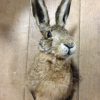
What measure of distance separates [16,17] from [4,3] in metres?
0.07

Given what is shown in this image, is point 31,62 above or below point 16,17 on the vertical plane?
below

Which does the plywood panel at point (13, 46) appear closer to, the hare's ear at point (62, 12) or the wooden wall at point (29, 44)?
the wooden wall at point (29, 44)

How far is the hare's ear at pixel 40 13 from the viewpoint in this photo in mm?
1021

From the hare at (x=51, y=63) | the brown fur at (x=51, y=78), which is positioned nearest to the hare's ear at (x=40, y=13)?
the hare at (x=51, y=63)

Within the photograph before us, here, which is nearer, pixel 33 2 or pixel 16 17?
pixel 33 2

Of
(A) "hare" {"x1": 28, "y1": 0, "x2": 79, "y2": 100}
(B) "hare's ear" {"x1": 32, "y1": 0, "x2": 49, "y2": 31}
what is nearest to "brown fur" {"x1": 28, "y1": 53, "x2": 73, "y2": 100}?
(A) "hare" {"x1": 28, "y1": 0, "x2": 79, "y2": 100}

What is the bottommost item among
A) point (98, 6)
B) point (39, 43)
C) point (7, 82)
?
point (7, 82)

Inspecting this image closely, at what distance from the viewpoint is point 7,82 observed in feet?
3.64

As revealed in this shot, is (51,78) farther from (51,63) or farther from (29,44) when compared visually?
(29,44)

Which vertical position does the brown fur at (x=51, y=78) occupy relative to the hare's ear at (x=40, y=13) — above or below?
below

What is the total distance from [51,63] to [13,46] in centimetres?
18

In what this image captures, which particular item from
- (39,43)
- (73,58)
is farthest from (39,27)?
(73,58)

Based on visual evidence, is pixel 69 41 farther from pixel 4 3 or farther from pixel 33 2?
pixel 4 3

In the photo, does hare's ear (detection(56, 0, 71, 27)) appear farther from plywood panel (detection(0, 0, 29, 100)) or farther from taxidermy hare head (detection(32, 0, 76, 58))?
plywood panel (detection(0, 0, 29, 100))
